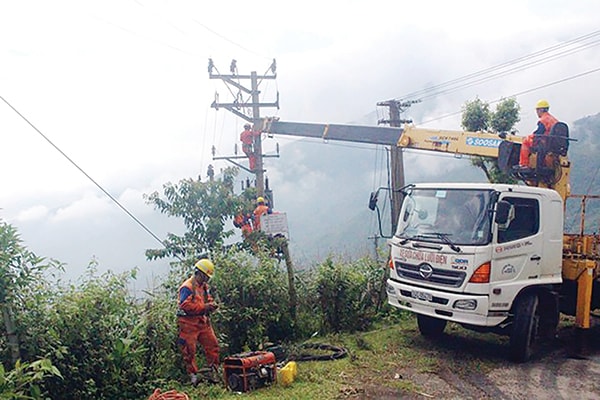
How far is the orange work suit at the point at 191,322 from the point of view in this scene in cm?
663

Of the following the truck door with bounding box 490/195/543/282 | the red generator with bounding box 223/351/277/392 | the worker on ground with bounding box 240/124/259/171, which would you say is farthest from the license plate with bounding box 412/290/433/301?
the worker on ground with bounding box 240/124/259/171

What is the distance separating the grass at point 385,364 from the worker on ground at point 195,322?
394 mm

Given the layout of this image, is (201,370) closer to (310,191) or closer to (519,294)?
(519,294)

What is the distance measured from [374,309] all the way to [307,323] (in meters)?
1.59

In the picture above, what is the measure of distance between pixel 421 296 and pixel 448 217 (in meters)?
1.21

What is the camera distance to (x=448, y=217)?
24.5 ft

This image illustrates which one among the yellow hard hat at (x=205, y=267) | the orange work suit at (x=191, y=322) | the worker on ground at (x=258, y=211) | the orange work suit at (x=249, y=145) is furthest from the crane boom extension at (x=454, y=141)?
the orange work suit at (x=249, y=145)

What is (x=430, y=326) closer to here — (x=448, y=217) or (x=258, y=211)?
(x=448, y=217)

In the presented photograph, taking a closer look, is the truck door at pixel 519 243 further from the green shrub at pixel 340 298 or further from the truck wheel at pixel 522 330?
the green shrub at pixel 340 298

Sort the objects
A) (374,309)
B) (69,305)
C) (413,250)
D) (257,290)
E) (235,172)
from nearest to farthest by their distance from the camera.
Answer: (69,305), (413,250), (257,290), (374,309), (235,172)

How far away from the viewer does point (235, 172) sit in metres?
11.7

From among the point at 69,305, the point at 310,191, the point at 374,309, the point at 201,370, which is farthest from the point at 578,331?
the point at 310,191

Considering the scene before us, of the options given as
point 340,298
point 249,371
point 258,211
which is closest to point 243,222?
point 258,211

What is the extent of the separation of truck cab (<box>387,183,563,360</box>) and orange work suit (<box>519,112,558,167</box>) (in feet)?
2.32
